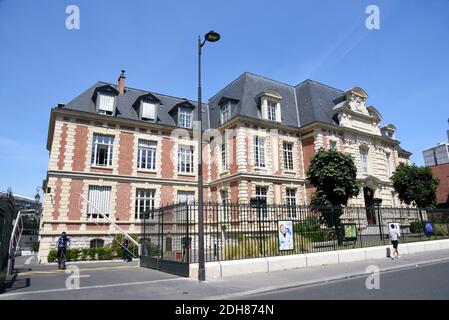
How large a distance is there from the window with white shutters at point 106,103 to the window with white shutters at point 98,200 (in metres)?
5.75

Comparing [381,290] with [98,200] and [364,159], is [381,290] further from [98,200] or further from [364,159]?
[364,159]

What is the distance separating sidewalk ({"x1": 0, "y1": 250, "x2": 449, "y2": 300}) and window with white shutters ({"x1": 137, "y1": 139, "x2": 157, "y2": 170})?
13342mm

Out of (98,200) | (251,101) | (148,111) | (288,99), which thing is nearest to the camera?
(98,200)

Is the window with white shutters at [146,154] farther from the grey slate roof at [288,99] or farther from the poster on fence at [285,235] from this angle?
the poster on fence at [285,235]

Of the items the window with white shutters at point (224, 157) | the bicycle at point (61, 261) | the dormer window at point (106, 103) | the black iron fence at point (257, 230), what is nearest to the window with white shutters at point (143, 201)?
the window with white shutters at point (224, 157)

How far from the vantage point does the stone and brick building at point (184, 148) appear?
20.8m

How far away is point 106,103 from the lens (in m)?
22.9

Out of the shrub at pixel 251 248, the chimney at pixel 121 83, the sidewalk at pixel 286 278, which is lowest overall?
the sidewalk at pixel 286 278

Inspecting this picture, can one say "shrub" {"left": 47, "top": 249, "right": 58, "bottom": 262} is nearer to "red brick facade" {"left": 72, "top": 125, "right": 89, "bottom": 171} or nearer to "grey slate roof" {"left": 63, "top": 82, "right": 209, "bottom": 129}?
"red brick facade" {"left": 72, "top": 125, "right": 89, "bottom": 171}

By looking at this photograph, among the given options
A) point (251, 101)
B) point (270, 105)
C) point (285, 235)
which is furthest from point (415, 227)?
point (251, 101)

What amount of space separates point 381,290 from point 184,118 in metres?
21.1

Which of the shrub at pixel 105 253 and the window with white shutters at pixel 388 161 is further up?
the window with white shutters at pixel 388 161
